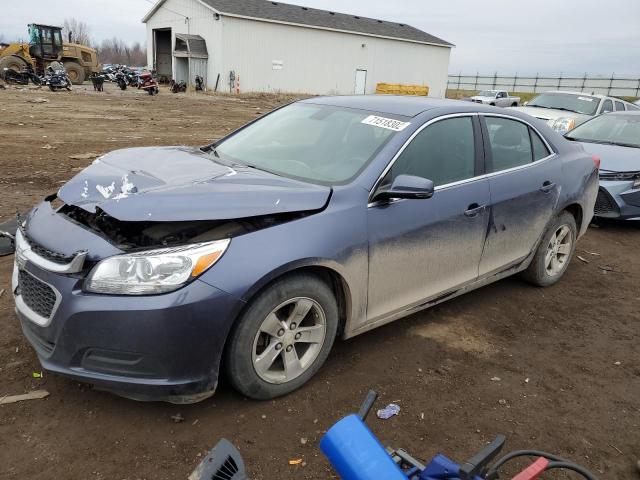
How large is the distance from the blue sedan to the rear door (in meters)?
0.02

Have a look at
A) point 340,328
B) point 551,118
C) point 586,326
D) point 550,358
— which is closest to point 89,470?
point 340,328

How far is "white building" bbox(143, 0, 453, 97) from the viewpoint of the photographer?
105 ft

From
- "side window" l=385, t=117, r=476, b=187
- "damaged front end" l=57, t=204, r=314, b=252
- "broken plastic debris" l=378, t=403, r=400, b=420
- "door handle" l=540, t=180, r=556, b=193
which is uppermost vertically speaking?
"side window" l=385, t=117, r=476, b=187

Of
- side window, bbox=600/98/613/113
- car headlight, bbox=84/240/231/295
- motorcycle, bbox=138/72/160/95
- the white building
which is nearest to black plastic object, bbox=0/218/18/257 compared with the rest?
car headlight, bbox=84/240/231/295

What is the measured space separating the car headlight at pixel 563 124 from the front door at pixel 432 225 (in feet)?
26.9

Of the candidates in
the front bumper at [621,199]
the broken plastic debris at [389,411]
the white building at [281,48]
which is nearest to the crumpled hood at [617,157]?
the front bumper at [621,199]

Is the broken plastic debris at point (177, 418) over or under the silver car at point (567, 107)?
under

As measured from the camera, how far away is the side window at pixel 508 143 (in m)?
3.95

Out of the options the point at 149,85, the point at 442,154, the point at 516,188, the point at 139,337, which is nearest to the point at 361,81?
the point at 149,85

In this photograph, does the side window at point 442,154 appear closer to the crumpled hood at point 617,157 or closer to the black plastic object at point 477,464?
the black plastic object at point 477,464

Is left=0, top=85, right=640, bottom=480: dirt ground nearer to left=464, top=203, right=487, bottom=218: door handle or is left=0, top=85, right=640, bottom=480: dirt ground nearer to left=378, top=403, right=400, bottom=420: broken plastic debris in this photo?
left=378, top=403, right=400, bottom=420: broken plastic debris

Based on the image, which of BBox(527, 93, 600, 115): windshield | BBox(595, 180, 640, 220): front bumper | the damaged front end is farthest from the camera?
BBox(527, 93, 600, 115): windshield

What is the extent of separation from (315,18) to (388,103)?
36746 millimetres

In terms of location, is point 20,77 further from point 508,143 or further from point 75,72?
point 508,143
